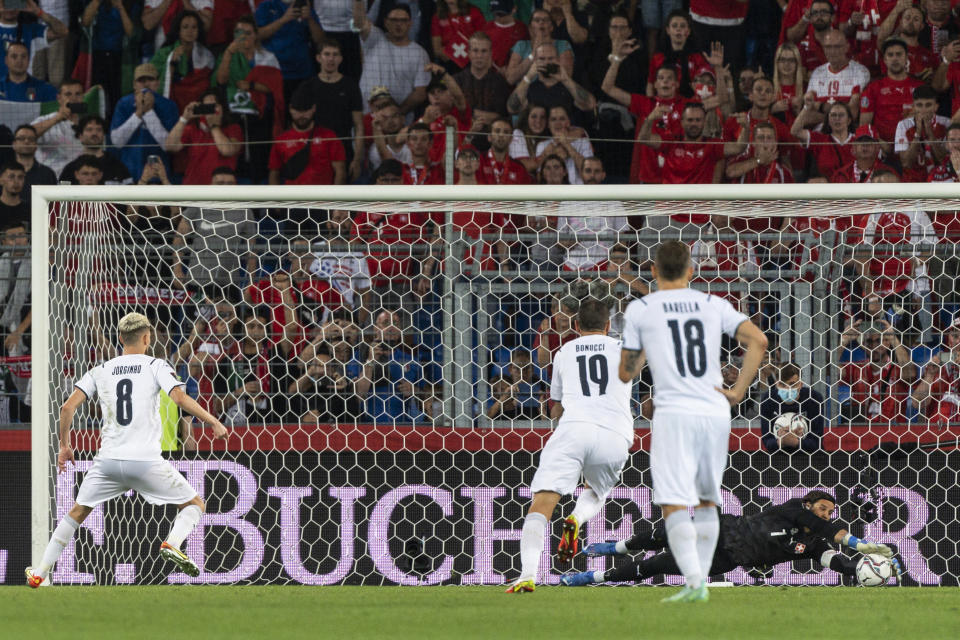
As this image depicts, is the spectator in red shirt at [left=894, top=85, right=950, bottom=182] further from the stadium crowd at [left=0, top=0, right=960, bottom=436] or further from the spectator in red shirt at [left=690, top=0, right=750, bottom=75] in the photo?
the spectator in red shirt at [left=690, top=0, right=750, bottom=75]

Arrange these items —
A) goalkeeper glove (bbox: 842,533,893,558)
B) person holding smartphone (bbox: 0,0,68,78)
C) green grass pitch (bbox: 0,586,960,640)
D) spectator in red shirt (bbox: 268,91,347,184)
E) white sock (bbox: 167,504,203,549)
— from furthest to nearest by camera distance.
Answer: person holding smartphone (bbox: 0,0,68,78)
spectator in red shirt (bbox: 268,91,347,184)
goalkeeper glove (bbox: 842,533,893,558)
white sock (bbox: 167,504,203,549)
green grass pitch (bbox: 0,586,960,640)

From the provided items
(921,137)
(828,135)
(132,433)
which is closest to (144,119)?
(132,433)

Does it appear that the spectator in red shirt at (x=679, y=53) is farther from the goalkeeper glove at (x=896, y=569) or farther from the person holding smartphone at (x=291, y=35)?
the goalkeeper glove at (x=896, y=569)

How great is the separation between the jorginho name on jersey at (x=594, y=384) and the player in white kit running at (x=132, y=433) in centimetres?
181

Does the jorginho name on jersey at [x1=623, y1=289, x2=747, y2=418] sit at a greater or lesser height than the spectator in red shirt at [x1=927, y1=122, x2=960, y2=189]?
lesser

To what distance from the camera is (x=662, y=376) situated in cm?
567

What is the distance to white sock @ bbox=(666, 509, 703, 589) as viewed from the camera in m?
5.55

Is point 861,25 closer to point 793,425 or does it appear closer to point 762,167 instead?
point 762,167

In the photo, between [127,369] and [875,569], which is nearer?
[127,369]

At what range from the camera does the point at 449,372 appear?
8.25m

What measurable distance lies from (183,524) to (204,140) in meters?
5.03

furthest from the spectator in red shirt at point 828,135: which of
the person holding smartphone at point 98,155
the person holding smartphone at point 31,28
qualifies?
the person holding smartphone at point 31,28

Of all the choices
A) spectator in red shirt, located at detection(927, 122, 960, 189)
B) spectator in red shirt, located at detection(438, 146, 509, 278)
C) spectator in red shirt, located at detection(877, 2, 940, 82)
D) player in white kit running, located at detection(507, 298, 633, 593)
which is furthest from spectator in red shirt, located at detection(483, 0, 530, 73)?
player in white kit running, located at detection(507, 298, 633, 593)

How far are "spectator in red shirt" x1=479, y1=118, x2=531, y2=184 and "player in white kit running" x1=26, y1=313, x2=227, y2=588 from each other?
3914mm
